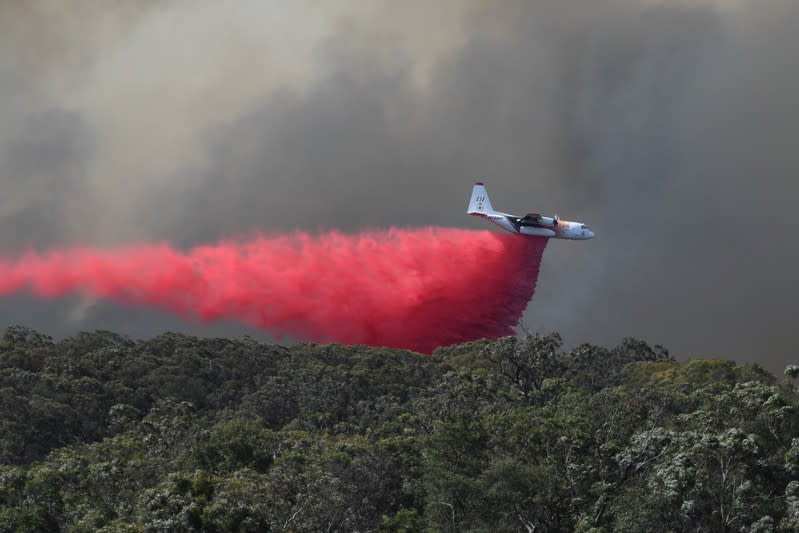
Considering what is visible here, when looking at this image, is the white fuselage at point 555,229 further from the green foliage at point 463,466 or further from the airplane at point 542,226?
the green foliage at point 463,466

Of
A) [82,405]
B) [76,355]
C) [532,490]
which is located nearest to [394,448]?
[532,490]

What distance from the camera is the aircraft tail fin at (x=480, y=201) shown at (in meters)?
104

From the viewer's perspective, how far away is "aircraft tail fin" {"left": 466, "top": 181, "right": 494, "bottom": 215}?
103750 mm

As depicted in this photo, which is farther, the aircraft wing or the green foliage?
the aircraft wing

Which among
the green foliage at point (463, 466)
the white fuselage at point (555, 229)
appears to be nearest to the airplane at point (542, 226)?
the white fuselage at point (555, 229)

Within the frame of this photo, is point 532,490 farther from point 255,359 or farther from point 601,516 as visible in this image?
→ point 255,359

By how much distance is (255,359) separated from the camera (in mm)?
141625

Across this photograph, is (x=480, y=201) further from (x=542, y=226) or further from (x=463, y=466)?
(x=463, y=466)

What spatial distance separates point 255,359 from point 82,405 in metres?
30.9

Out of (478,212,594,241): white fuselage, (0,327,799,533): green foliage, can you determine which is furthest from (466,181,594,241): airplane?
(0,327,799,533): green foliage

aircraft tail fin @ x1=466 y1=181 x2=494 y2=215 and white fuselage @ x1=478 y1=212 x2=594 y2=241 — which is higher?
aircraft tail fin @ x1=466 y1=181 x2=494 y2=215

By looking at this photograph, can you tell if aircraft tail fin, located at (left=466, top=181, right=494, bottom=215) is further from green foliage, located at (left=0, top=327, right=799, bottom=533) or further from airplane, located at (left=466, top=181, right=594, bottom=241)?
green foliage, located at (left=0, top=327, right=799, bottom=533)

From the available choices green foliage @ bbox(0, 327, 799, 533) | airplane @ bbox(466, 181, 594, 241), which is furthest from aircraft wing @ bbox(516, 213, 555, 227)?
green foliage @ bbox(0, 327, 799, 533)

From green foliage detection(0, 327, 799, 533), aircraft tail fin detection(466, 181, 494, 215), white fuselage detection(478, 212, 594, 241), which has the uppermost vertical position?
aircraft tail fin detection(466, 181, 494, 215)
